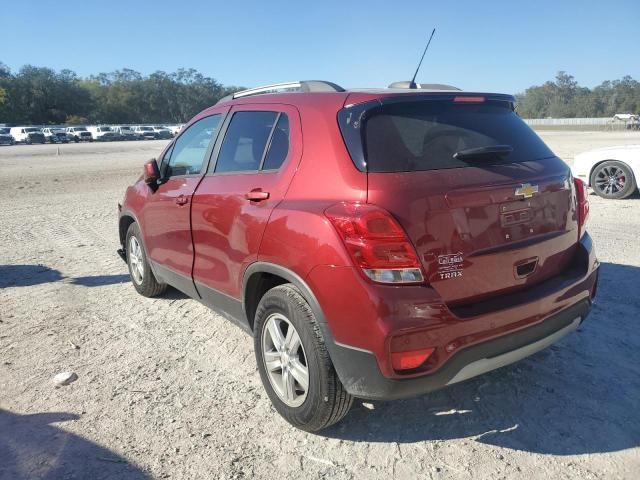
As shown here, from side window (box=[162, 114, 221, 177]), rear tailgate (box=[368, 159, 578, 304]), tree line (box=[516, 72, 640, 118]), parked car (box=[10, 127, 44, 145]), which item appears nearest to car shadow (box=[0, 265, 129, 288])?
side window (box=[162, 114, 221, 177])

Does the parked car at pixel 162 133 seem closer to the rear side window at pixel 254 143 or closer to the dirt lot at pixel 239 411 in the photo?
the dirt lot at pixel 239 411

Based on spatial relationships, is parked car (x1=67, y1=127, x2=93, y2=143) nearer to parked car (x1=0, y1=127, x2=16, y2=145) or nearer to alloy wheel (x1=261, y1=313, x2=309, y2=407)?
parked car (x1=0, y1=127, x2=16, y2=145)

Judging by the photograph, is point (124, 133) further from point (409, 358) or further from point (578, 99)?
point (578, 99)

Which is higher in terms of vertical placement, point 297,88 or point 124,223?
point 297,88

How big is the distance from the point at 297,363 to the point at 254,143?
56.1 inches

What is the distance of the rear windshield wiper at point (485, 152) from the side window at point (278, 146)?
97cm

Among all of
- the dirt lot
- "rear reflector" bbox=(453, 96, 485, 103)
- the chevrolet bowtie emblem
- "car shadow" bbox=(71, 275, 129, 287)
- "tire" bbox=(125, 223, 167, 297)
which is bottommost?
the dirt lot

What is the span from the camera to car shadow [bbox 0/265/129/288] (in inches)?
231

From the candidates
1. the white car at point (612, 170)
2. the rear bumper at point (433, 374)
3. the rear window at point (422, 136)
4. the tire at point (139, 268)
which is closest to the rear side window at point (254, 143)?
the rear window at point (422, 136)

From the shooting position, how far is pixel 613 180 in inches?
399

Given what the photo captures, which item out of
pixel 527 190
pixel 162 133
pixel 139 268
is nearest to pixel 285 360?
pixel 527 190

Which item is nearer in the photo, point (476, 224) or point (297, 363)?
point (476, 224)

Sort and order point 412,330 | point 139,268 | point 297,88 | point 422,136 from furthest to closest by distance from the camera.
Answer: point 139,268 < point 297,88 < point 422,136 < point 412,330

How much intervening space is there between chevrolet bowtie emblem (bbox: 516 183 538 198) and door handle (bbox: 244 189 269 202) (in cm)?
137
